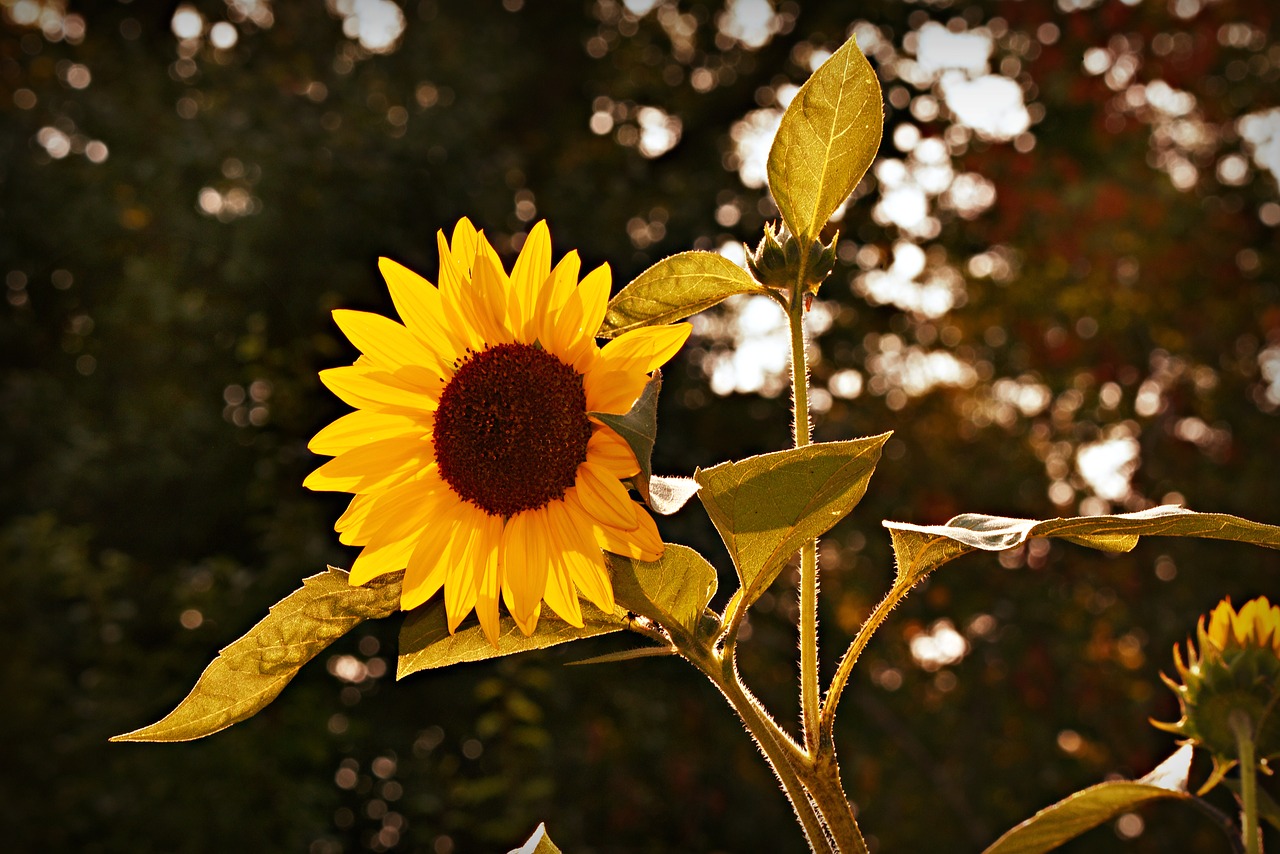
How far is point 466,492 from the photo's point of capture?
42cm

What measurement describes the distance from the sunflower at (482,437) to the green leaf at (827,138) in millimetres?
57

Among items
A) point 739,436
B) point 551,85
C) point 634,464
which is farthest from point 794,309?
point 551,85

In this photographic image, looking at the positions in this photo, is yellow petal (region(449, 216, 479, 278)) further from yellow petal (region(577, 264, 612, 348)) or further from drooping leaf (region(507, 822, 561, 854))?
drooping leaf (region(507, 822, 561, 854))

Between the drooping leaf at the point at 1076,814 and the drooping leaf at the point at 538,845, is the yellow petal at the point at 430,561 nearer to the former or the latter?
the drooping leaf at the point at 538,845

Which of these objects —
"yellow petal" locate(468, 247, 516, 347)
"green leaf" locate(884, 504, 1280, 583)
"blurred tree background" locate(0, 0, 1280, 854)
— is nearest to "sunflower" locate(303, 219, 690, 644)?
"yellow petal" locate(468, 247, 516, 347)

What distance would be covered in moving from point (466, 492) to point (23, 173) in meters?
2.97

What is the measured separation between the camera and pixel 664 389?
8.73 ft

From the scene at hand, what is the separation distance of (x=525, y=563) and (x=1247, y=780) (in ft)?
0.73

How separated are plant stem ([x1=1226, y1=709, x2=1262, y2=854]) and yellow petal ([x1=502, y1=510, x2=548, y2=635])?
0.21 metres

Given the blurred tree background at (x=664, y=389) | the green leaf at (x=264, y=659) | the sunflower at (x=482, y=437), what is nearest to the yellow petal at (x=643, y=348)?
the sunflower at (x=482, y=437)

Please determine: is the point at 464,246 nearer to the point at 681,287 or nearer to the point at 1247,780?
the point at 681,287

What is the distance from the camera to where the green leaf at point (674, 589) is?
351 millimetres

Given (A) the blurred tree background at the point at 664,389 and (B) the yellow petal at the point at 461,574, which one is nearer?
(B) the yellow petal at the point at 461,574

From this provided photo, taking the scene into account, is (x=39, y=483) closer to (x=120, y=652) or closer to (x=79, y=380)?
(x=79, y=380)
